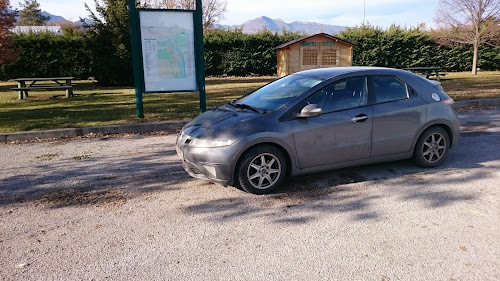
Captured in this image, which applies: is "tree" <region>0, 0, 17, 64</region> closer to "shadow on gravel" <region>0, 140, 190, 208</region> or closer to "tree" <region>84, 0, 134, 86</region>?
"tree" <region>84, 0, 134, 86</region>

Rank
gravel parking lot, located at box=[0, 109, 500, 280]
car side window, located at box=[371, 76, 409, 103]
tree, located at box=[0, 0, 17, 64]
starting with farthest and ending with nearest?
tree, located at box=[0, 0, 17, 64]
car side window, located at box=[371, 76, 409, 103]
gravel parking lot, located at box=[0, 109, 500, 280]

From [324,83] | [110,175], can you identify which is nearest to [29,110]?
[110,175]

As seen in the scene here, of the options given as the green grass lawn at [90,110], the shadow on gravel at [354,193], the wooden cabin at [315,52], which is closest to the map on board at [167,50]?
the green grass lawn at [90,110]

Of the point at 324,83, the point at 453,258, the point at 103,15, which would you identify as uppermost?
the point at 103,15

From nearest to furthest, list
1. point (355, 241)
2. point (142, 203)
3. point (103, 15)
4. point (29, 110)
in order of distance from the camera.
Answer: point (355, 241) → point (142, 203) → point (29, 110) → point (103, 15)

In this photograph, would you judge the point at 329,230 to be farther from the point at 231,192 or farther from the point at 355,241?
the point at 231,192

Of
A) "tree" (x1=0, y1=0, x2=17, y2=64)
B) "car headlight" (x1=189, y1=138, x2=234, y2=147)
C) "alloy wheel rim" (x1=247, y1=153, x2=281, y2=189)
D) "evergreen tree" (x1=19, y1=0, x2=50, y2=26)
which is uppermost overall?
"evergreen tree" (x1=19, y1=0, x2=50, y2=26)

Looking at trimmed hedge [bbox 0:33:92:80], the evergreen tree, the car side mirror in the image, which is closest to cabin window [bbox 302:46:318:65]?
trimmed hedge [bbox 0:33:92:80]

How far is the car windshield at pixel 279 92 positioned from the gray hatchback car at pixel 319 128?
0.7 inches

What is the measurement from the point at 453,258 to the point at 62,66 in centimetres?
2496

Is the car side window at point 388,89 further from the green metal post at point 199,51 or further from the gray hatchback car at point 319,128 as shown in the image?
the green metal post at point 199,51

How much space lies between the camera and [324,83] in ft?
16.4

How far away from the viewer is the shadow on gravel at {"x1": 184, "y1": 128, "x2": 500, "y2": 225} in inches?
161

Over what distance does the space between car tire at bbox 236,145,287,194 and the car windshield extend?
2.07 feet
